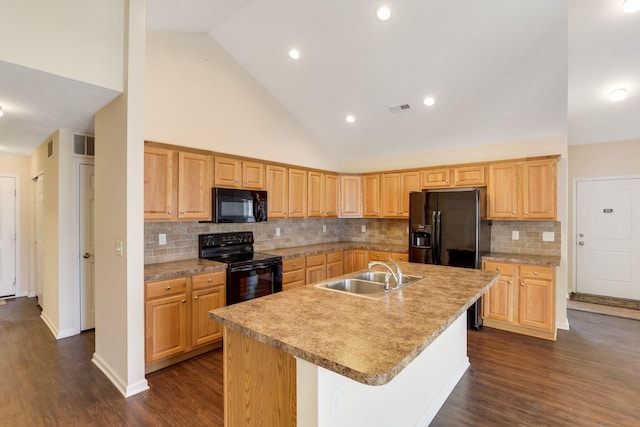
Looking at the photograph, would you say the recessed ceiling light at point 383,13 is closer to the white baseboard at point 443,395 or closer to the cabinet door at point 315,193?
the cabinet door at point 315,193

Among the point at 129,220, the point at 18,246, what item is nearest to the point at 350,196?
the point at 129,220

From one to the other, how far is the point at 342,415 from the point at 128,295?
204 centimetres

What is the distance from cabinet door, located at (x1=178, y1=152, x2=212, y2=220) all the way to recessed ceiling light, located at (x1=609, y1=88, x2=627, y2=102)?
5.14 meters

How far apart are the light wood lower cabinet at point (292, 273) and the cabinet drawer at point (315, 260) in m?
0.12

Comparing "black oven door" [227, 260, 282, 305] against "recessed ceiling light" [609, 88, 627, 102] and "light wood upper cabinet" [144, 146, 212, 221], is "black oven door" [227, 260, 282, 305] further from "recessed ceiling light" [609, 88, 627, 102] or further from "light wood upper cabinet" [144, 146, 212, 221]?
"recessed ceiling light" [609, 88, 627, 102]

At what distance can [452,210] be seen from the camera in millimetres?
4168

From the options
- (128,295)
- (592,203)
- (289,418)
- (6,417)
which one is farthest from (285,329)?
(592,203)

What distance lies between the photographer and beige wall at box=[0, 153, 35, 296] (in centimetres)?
545

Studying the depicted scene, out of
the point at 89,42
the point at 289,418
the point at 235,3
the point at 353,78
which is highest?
the point at 235,3

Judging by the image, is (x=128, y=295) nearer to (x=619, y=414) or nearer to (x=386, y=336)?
(x=386, y=336)

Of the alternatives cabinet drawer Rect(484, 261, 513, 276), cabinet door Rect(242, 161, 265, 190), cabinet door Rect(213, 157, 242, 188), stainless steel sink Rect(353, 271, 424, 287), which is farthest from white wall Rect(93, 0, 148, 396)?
cabinet drawer Rect(484, 261, 513, 276)

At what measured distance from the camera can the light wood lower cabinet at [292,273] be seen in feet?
14.0

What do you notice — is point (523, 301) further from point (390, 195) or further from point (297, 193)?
point (297, 193)

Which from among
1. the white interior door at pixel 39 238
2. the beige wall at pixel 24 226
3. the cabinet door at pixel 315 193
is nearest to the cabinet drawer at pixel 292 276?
the cabinet door at pixel 315 193
